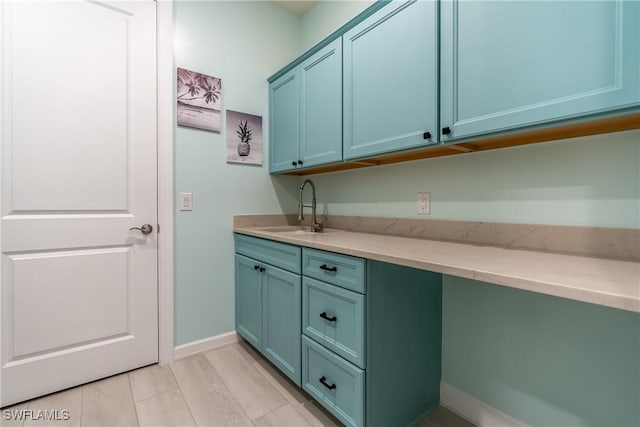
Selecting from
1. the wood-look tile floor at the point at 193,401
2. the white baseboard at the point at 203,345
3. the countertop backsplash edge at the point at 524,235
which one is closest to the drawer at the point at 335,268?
the countertop backsplash edge at the point at 524,235

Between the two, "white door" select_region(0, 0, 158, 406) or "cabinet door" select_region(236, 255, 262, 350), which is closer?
"white door" select_region(0, 0, 158, 406)

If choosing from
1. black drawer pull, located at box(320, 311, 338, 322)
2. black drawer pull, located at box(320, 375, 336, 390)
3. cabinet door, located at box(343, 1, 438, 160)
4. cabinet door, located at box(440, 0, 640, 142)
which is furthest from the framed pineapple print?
black drawer pull, located at box(320, 375, 336, 390)

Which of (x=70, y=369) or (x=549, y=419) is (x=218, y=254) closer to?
(x=70, y=369)

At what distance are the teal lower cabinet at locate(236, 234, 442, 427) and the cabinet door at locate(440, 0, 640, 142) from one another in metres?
0.72

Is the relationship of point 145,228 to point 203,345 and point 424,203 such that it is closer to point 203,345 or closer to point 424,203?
point 203,345

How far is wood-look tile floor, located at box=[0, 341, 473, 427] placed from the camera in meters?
1.34

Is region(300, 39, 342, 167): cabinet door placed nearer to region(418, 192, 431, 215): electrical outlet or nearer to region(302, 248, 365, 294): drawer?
region(418, 192, 431, 215): electrical outlet

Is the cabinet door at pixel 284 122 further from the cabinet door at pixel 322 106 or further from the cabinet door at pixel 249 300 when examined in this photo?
the cabinet door at pixel 249 300

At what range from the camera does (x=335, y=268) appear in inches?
49.7

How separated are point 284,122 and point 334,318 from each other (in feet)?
4.93

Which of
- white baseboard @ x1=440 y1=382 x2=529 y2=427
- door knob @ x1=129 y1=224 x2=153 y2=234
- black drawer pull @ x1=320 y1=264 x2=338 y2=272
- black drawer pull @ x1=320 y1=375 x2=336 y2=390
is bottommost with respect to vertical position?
white baseboard @ x1=440 y1=382 x2=529 y2=427

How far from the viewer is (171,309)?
6.16ft

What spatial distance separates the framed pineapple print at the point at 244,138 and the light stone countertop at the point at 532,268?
1.22 m

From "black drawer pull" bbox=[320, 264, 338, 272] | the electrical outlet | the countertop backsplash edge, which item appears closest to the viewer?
the countertop backsplash edge
